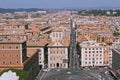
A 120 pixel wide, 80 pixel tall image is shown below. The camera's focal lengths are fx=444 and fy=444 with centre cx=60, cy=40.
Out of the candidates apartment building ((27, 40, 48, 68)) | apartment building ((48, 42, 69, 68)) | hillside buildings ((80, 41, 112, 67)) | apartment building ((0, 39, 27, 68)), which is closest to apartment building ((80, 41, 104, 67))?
hillside buildings ((80, 41, 112, 67))

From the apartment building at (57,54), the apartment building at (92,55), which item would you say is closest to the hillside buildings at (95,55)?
the apartment building at (92,55)

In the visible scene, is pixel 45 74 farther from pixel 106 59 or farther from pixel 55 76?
pixel 106 59

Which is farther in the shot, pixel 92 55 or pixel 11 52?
pixel 92 55

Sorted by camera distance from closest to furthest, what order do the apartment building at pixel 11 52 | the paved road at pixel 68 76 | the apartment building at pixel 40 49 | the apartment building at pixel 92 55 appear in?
1. the paved road at pixel 68 76
2. the apartment building at pixel 11 52
3. the apartment building at pixel 40 49
4. the apartment building at pixel 92 55

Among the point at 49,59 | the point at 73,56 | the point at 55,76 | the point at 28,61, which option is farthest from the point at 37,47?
the point at 55,76

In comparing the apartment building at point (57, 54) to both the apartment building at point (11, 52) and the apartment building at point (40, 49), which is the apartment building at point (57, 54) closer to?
the apartment building at point (40, 49)

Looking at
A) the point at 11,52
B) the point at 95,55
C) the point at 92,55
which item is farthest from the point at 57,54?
the point at 11,52

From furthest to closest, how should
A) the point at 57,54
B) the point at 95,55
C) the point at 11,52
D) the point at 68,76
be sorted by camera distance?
the point at 95,55 → the point at 57,54 → the point at 11,52 → the point at 68,76

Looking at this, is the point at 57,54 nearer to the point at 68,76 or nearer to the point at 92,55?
the point at 92,55

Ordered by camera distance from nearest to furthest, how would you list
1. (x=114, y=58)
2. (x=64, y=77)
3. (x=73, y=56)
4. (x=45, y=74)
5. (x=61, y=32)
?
1. (x=64, y=77)
2. (x=45, y=74)
3. (x=114, y=58)
4. (x=73, y=56)
5. (x=61, y=32)

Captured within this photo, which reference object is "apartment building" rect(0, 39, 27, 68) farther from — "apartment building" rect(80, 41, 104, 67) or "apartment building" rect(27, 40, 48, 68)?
"apartment building" rect(80, 41, 104, 67)

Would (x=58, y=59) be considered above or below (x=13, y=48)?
below
